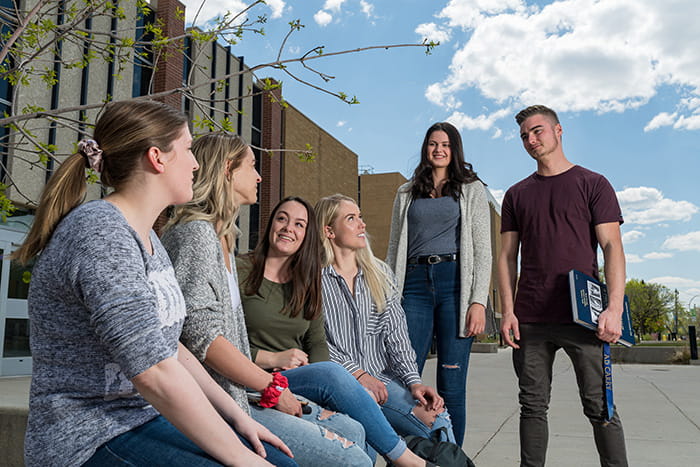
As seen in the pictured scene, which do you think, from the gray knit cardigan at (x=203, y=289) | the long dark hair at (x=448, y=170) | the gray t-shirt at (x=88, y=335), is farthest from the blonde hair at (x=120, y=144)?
the long dark hair at (x=448, y=170)

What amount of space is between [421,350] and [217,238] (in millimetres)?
1629

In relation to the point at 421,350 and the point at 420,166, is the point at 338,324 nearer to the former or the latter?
the point at 421,350

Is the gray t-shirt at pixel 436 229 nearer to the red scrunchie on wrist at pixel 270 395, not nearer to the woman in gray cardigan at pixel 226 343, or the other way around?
the woman in gray cardigan at pixel 226 343

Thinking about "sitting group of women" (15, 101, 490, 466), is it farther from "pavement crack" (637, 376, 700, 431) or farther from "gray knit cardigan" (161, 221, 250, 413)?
"pavement crack" (637, 376, 700, 431)

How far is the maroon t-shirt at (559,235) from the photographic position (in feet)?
10.6

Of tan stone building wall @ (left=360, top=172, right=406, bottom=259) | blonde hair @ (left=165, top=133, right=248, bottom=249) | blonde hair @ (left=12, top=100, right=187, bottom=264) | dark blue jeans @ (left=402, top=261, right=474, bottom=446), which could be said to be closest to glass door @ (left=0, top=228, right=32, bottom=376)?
dark blue jeans @ (left=402, top=261, right=474, bottom=446)

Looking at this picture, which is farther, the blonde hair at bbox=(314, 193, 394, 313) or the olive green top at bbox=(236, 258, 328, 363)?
the blonde hair at bbox=(314, 193, 394, 313)

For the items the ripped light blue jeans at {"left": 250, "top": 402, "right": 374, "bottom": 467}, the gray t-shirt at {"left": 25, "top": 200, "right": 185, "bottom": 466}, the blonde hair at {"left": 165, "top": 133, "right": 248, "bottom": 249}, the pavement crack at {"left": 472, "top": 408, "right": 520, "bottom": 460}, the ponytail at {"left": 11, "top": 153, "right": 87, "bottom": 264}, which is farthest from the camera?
the pavement crack at {"left": 472, "top": 408, "right": 520, "bottom": 460}

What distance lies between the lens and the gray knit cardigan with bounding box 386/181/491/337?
10.9 ft

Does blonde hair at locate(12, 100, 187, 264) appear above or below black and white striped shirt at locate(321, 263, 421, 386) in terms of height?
above

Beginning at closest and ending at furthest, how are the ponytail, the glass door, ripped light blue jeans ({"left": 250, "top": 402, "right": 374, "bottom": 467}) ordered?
the ponytail → ripped light blue jeans ({"left": 250, "top": 402, "right": 374, "bottom": 467}) → the glass door

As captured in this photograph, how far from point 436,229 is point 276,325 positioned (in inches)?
49.1

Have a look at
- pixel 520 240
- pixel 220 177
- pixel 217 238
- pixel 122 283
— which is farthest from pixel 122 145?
pixel 520 240

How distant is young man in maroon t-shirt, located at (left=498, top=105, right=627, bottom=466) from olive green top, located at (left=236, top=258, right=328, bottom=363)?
1.03m
